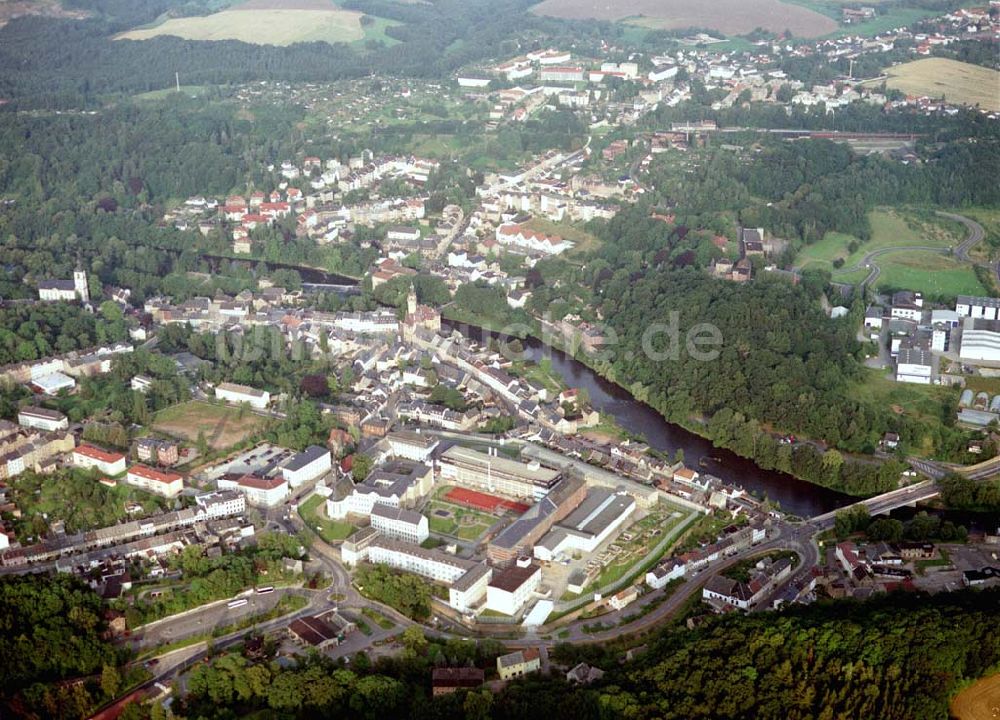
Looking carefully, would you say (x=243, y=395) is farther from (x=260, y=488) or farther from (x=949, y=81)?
(x=949, y=81)

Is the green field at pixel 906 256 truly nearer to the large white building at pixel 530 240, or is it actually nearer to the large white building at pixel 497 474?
the large white building at pixel 530 240

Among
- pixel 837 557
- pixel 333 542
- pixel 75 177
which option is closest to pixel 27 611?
pixel 333 542

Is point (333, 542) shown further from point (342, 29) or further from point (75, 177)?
point (342, 29)

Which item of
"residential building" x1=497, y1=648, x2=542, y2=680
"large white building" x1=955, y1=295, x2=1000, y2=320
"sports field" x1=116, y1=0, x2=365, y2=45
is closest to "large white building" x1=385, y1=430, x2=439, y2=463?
"residential building" x1=497, y1=648, x2=542, y2=680

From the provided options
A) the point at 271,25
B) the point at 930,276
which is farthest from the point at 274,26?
the point at 930,276

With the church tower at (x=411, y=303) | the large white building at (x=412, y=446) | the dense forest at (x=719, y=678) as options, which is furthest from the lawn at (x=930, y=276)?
the dense forest at (x=719, y=678)

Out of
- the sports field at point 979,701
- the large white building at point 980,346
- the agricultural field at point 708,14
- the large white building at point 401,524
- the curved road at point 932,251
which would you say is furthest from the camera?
the agricultural field at point 708,14
